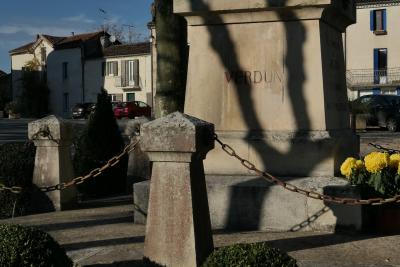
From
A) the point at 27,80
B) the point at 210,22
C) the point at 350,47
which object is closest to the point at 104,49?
the point at 27,80

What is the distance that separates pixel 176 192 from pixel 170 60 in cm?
432

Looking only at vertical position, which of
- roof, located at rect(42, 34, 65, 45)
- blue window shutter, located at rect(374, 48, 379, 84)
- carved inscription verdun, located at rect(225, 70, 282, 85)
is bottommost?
carved inscription verdun, located at rect(225, 70, 282, 85)

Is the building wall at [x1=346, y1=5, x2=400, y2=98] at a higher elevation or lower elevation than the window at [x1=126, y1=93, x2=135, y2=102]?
higher

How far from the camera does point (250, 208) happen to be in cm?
624

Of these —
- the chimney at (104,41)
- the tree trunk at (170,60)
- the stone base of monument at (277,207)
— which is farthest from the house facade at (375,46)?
the stone base of monument at (277,207)

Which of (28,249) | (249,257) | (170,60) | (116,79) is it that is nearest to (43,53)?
(116,79)

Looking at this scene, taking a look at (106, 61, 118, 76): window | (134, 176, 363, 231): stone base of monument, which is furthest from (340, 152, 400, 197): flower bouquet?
(106, 61, 118, 76): window

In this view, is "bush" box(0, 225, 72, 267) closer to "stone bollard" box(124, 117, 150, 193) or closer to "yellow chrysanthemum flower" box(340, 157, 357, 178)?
"yellow chrysanthemum flower" box(340, 157, 357, 178)

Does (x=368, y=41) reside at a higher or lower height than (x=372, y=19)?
lower

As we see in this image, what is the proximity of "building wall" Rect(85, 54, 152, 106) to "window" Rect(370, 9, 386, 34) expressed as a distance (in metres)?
22.5

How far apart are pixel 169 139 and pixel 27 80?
6947 cm

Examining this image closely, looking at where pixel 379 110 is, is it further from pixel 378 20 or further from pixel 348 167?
pixel 378 20

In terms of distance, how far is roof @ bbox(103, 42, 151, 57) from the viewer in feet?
212

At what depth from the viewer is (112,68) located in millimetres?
67812
